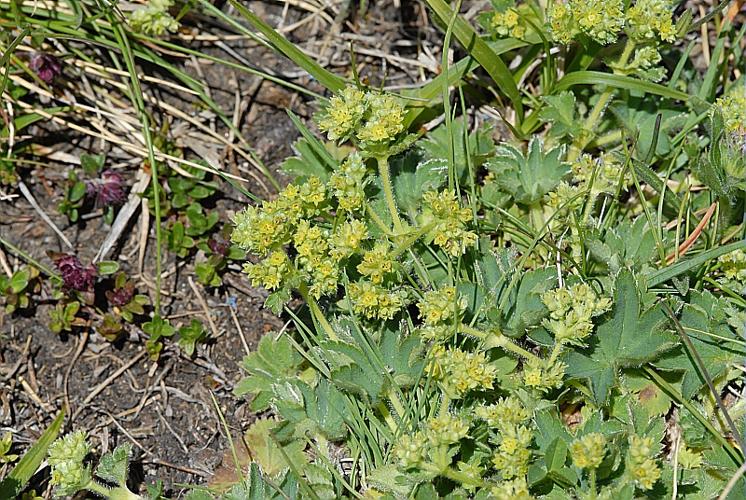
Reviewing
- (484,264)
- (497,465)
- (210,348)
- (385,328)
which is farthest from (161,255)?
(497,465)

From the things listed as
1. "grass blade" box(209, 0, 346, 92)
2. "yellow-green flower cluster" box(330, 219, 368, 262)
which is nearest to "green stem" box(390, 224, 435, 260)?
"yellow-green flower cluster" box(330, 219, 368, 262)

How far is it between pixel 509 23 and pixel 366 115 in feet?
2.84

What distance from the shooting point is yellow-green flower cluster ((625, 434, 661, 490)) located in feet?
8.35

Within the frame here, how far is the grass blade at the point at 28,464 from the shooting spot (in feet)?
10.2

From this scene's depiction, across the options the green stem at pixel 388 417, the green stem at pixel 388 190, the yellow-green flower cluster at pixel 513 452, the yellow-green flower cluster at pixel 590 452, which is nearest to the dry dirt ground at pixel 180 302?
the green stem at pixel 388 417

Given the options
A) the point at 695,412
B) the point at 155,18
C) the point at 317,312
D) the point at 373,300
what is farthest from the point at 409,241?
the point at 155,18

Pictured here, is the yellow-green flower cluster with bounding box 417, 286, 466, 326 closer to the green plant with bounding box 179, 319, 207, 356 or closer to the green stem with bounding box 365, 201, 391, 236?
the green stem with bounding box 365, 201, 391, 236

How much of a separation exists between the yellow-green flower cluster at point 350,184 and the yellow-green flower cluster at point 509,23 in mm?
943

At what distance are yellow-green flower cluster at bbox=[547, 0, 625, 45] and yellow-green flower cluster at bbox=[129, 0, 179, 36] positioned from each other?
1651 mm

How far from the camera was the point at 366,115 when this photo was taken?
301 centimetres

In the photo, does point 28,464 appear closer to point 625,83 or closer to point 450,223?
point 450,223

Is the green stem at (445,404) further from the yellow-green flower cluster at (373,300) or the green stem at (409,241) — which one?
the green stem at (409,241)

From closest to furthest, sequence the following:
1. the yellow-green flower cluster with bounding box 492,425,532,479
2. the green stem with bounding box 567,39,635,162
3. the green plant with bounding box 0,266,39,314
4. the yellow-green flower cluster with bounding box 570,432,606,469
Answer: the yellow-green flower cluster with bounding box 570,432,606,469, the yellow-green flower cluster with bounding box 492,425,532,479, the green stem with bounding box 567,39,635,162, the green plant with bounding box 0,266,39,314

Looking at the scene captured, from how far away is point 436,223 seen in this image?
2941 mm
